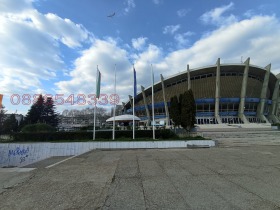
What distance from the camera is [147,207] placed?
4660 mm

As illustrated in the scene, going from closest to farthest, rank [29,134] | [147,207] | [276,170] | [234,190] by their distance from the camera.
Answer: [147,207] → [234,190] → [276,170] → [29,134]

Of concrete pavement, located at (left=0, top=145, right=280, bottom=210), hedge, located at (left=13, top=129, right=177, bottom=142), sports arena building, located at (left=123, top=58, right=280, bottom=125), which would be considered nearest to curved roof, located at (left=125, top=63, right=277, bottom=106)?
sports arena building, located at (left=123, top=58, right=280, bottom=125)

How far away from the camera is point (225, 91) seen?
60906 mm

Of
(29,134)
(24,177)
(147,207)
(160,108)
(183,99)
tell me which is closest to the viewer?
(147,207)

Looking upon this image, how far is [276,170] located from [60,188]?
7.76 metres

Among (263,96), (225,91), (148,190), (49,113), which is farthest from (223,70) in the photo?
(148,190)

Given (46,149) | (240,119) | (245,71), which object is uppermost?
(245,71)

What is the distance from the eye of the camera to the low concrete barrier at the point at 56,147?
19.6 meters

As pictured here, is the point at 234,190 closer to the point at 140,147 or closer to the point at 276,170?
the point at 276,170

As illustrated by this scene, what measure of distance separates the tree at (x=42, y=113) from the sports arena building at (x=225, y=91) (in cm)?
3264

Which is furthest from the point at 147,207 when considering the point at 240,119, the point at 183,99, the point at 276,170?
the point at 240,119

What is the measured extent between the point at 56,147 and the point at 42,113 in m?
51.9

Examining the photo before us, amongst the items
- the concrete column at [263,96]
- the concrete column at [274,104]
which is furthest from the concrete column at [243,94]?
the concrete column at [274,104]

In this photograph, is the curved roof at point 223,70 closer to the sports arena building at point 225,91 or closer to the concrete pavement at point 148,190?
the sports arena building at point 225,91
